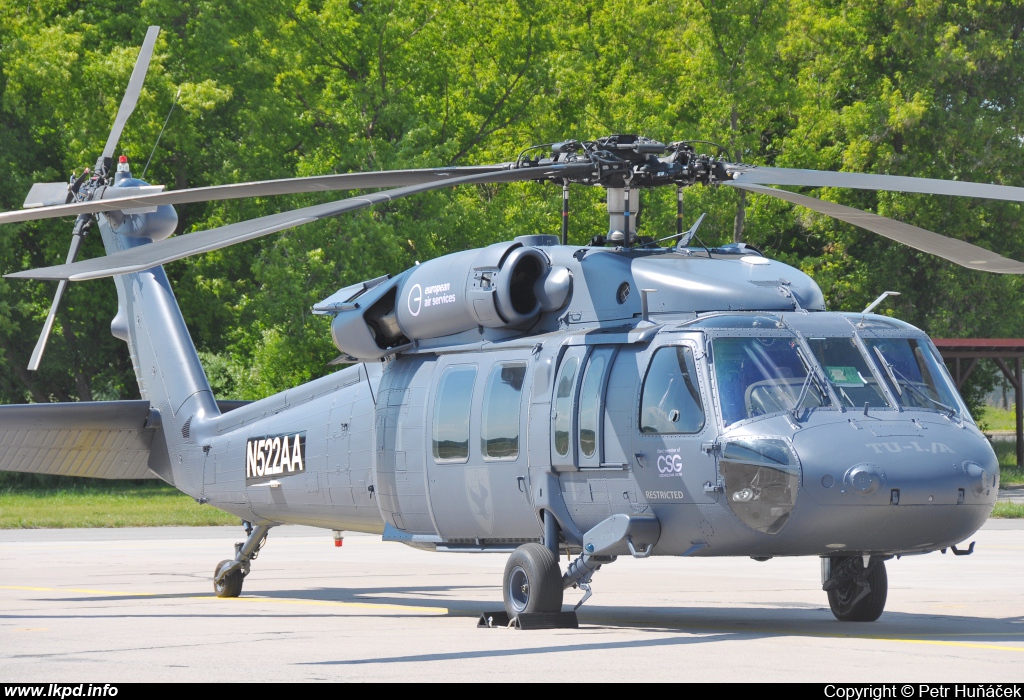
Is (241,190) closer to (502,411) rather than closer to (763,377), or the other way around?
(502,411)

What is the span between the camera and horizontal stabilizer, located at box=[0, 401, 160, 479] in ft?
45.9

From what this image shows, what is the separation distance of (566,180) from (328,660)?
4469 mm

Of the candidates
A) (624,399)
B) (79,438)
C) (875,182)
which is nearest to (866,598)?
(624,399)

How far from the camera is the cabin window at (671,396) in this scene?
32.4ft

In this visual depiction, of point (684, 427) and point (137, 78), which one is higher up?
point (137, 78)

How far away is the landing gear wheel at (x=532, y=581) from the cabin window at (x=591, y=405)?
0.90 meters

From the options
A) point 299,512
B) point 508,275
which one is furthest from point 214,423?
point 508,275

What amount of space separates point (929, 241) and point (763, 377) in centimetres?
179

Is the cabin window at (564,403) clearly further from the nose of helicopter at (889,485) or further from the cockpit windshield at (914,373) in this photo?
the cockpit windshield at (914,373)

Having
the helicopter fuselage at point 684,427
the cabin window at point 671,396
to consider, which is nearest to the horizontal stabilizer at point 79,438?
the helicopter fuselage at point 684,427

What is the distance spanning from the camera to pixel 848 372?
9.91 meters

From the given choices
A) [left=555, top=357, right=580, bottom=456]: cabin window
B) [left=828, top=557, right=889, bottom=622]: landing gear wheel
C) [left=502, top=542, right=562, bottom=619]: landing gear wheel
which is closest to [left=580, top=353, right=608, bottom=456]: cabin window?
[left=555, top=357, right=580, bottom=456]: cabin window

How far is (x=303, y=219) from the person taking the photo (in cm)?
926

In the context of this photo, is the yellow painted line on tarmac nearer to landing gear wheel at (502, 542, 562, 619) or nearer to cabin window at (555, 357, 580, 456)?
landing gear wheel at (502, 542, 562, 619)
